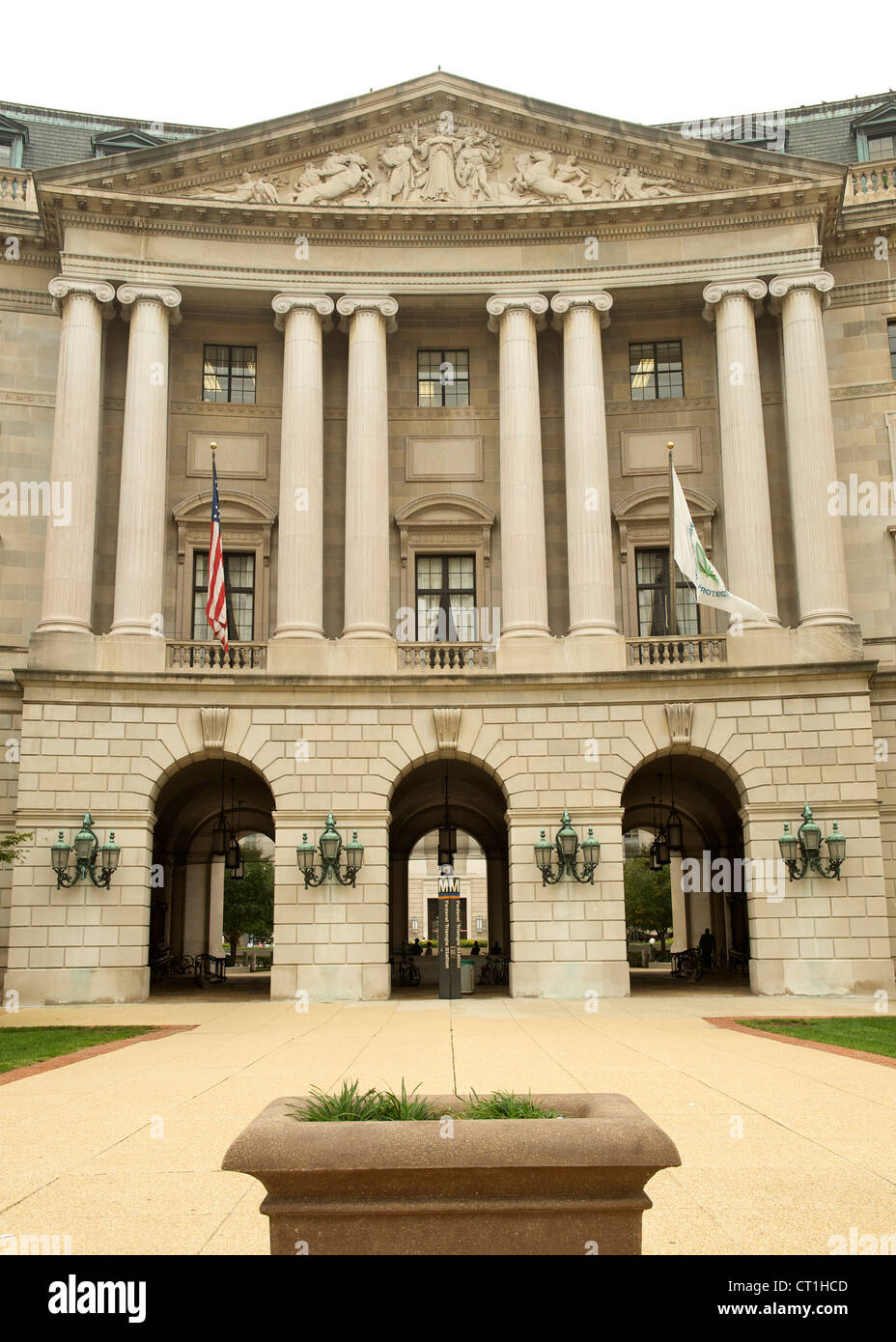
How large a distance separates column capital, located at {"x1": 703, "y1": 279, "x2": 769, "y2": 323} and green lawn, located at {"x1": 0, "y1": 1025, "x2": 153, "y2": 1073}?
24914mm

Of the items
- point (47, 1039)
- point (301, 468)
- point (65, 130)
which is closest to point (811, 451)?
point (301, 468)

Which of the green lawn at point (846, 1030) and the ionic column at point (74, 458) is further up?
the ionic column at point (74, 458)

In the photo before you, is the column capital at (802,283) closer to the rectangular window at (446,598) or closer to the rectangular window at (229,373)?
the rectangular window at (446,598)

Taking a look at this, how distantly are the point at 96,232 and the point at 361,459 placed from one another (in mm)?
9931

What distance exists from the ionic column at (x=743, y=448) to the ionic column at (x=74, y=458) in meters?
17.5

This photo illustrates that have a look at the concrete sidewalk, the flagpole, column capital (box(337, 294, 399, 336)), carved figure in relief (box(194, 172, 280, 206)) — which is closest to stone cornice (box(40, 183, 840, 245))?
carved figure in relief (box(194, 172, 280, 206))

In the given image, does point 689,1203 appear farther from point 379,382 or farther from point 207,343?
point 207,343

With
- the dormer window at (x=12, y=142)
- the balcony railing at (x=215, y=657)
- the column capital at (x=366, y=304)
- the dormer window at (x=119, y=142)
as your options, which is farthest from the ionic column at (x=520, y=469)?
the dormer window at (x=12, y=142)

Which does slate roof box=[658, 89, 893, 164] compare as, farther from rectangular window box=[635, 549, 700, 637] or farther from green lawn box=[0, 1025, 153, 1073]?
green lawn box=[0, 1025, 153, 1073]

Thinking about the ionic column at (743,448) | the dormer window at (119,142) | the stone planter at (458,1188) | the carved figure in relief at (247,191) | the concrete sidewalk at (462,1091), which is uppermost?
the dormer window at (119,142)

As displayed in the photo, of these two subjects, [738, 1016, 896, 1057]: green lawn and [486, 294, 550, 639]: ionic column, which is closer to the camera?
[738, 1016, 896, 1057]: green lawn

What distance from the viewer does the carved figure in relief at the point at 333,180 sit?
34938 millimetres

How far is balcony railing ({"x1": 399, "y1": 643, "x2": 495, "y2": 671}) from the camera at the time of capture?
32.6 meters

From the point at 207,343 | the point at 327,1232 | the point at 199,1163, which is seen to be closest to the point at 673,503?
the point at 207,343
